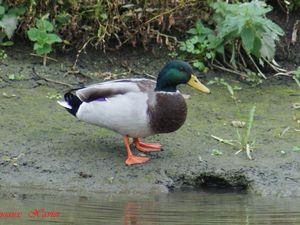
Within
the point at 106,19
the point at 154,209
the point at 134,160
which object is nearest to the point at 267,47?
the point at 106,19

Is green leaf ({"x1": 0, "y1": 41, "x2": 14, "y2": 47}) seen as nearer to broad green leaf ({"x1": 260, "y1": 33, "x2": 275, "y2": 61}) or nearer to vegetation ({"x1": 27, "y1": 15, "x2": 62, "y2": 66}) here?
vegetation ({"x1": 27, "y1": 15, "x2": 62, "y2": 66})

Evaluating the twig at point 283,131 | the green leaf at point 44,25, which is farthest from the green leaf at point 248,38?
the green leaf at point 44,25

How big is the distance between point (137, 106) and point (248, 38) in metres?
2.07

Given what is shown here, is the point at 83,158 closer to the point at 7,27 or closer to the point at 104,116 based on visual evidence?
the point at 104,116

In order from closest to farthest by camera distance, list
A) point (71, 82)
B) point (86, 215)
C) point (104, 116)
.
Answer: point (86, 215)
point (104, 116)
point (71, 82)

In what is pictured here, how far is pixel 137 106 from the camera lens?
27.8ft

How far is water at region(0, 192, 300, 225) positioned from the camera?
712 cm

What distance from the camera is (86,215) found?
7250 millimetres

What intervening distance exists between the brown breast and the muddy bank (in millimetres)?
336

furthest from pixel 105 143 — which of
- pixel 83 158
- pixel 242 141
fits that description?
pixel 242 141

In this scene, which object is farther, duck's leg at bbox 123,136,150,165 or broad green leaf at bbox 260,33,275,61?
broad green leaf at bbox 260,33,275,61

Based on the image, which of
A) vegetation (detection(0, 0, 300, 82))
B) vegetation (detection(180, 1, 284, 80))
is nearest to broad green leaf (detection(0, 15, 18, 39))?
vegetation (detection(0, 0, 300, 82))

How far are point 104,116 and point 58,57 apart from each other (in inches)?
88.7

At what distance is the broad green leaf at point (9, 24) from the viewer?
1037 cm
